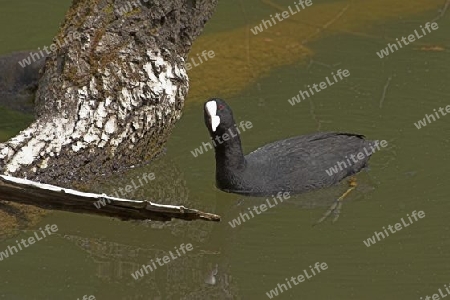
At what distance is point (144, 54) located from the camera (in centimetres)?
964

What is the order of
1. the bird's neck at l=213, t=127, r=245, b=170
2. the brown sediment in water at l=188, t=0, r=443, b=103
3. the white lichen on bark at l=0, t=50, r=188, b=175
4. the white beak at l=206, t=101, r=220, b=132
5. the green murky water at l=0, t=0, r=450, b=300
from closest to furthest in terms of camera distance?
1. the green murky water at l=0, t=0, r=450, b=300
2. the white beak at l=206, t=101, r=220, b=132
3. the bird's neck at l=213, t=127, r=245, b=170
4. the white lichen on bark at l=0, t=50, r=188, b=175
5. the brown sediment in water at l=188, t=0, r=443, b=103

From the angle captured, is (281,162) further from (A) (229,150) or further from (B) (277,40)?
(B) (277,40)

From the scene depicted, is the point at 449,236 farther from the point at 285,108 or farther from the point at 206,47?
the point at 206,47

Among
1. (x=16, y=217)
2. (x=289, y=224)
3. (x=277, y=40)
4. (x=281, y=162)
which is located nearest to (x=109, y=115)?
(x=16, y=217)

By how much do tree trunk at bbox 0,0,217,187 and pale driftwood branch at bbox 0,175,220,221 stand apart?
1.70m

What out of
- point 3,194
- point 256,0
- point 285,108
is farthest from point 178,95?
point 256,0

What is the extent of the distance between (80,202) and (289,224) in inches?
77.4

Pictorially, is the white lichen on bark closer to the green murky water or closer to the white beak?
the green murky water

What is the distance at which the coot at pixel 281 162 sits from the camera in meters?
9.23

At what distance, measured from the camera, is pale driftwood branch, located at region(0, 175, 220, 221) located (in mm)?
7492

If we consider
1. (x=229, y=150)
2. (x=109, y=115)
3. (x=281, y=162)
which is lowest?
(x=281, y=162)

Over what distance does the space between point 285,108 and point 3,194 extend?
402cm

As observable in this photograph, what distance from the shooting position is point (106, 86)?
375 inches

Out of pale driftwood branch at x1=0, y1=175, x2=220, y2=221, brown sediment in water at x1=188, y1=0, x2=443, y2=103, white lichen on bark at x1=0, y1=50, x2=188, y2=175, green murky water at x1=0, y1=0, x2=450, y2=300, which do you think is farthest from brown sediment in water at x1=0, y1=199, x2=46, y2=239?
brown sediment in water at x1=188, y1=0, x2=443, y2=103
